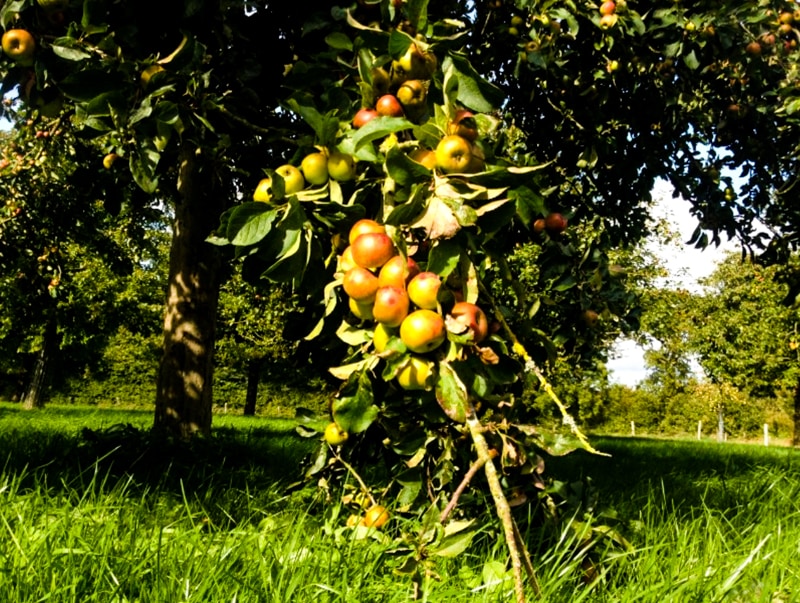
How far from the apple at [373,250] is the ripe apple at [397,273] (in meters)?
0.01

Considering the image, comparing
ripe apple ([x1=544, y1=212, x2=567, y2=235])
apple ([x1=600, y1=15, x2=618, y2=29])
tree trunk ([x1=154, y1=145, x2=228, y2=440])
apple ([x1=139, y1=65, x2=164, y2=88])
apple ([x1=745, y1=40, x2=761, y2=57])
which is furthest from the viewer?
tree trunk ([x1=154, y1=145, x2=228, y2=440])

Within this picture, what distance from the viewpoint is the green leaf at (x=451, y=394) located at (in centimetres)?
111

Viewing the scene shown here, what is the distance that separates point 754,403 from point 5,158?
4017 cm

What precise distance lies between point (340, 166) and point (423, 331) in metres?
0.46

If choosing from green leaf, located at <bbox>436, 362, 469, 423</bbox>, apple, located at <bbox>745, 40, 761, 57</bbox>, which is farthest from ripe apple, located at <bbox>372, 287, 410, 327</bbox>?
apple, located at <bbox>745, 40, 761, 57</bbox>

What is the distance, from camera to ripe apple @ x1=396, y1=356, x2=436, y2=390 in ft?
3.96

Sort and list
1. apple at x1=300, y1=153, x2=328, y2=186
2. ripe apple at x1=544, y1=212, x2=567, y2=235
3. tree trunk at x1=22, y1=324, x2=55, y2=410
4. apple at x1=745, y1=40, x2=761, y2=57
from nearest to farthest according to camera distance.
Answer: apple at x1=300, y1=153, x2=328, y2=186 → ripe apple at x1=544, y1=212, x2=567, y2=235 → apple at x1=745, y1=40, x2=761, y2=57 → tree trunk at x1=22, y1=324, x2=55, y2=410

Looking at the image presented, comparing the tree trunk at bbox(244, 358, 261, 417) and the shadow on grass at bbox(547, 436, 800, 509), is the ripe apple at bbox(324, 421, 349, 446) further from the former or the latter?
the tree trunk at bbox(244, 358, 261, 417)

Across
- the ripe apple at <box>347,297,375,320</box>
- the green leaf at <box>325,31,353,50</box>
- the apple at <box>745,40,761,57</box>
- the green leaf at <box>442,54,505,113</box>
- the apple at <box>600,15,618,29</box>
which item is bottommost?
the ripe apple at <box>347,297,375,320</box>

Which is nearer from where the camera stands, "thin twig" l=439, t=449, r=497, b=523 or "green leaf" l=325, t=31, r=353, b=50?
"thin twig" l=439, t=449, r=497, b=523

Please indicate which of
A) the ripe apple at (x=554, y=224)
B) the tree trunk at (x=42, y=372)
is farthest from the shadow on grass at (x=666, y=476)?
the tree trunk at (x=42, y=372)

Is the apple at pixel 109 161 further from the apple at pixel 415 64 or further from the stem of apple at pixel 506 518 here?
the stem of apple at pixel 506 518

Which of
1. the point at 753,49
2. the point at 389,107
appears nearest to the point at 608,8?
the point at 753,49

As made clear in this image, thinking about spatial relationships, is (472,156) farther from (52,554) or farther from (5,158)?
(5,158)
